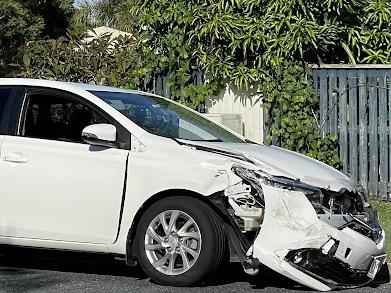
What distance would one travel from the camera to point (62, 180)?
6.95 metres

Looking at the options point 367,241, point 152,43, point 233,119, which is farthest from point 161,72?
point 367,241

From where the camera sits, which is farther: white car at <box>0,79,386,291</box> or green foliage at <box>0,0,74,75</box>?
green foliage at <box>0,0,74,75</box>

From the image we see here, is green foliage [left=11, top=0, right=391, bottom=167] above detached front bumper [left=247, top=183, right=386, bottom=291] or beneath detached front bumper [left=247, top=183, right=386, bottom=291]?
A: above

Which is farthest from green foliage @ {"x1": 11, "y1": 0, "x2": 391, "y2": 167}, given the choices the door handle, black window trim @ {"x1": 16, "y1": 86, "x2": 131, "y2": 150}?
the door handle

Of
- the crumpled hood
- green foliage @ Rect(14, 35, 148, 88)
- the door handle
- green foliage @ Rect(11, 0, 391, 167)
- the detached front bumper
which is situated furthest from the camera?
green foliage @ Rect(14, 35, 148, 88)

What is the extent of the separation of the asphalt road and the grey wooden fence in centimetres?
424

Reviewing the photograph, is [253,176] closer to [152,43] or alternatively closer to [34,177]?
[34,177]

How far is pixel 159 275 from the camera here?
6730mm

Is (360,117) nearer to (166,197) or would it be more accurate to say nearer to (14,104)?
(166,197)

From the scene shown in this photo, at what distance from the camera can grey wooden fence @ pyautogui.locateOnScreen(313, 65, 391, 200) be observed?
11.3m

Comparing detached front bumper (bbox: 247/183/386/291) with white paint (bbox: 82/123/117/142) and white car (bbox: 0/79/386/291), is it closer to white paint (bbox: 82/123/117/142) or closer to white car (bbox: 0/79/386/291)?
white car (bbox: 0/79/386/291)

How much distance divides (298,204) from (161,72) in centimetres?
670

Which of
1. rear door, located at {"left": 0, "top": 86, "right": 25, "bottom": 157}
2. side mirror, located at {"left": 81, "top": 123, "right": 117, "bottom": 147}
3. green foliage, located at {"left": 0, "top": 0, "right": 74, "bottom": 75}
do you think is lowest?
side mirror, located at {"left": 81, "top": 123, "right": 117, "bottom": 147}

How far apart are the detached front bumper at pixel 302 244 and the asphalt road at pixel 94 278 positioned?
1.15ft
